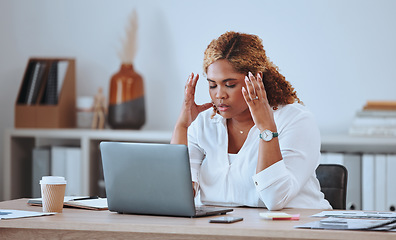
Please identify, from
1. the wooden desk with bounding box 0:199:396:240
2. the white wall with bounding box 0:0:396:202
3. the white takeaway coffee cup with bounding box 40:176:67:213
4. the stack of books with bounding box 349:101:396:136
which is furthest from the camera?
the white wall with bounding box 0:0:396:202

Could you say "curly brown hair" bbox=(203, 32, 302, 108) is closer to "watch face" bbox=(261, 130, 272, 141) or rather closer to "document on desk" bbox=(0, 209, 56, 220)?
"watch face" bbox=(261, 130, 272, 141)

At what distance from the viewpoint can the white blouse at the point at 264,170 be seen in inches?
74.9

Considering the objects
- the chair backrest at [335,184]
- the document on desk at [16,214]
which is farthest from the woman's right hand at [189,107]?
the document on desk at [16,214]

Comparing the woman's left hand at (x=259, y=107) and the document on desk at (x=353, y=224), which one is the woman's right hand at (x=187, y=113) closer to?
the woman's left hand at (x=259, y=107)

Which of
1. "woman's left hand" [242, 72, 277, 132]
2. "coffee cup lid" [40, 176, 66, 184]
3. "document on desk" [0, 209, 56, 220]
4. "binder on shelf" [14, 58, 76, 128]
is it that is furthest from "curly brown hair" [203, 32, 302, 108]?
"binder on shelf" [14, 58, 76, 128]

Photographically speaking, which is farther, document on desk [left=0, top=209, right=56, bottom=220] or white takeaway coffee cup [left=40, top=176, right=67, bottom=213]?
white takeaway coffee cup [left=40, top=176, right=67, bottom=213]

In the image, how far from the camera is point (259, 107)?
1934 millimetres

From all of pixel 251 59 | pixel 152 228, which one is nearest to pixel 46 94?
pixel 251 59

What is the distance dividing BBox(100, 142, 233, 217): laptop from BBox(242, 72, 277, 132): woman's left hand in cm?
29

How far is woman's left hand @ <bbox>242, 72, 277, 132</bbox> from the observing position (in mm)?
1921

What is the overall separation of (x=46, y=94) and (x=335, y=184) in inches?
76.9

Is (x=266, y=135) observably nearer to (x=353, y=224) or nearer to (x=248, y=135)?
(x=248, y=135)

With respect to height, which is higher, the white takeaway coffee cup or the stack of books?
the stack of books

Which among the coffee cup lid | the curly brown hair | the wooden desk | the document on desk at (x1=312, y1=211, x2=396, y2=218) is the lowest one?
the wooden desk
